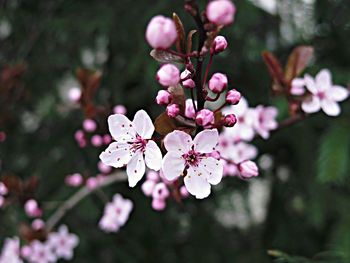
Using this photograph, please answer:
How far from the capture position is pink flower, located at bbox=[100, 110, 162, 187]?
2.70 ft

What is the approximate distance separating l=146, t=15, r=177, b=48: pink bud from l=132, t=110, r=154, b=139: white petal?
0.14 metres

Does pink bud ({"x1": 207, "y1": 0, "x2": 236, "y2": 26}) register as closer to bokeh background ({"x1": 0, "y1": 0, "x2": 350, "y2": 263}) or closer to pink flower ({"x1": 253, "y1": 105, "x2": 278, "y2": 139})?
pink flower ({"x1": 253, "y1": 105, "x2": 278, "y2": 139})

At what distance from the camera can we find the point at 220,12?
0.72 metres

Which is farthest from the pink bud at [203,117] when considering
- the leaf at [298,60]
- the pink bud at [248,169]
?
the leaf at [298,60]

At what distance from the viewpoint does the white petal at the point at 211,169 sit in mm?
812

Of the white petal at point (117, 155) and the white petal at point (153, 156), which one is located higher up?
the white petal at point (153, 156)

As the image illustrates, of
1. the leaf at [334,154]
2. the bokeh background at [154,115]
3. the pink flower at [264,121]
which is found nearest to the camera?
the pink flower at [264,121]

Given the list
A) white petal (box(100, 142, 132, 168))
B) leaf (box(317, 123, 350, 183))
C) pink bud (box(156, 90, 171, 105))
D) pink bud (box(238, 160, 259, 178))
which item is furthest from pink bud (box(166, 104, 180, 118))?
leaf (box(317, 123, 350, 183))

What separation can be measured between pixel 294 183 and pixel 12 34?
54.0 inches

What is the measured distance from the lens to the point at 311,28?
1931 mm

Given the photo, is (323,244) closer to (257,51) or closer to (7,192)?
(257,51)

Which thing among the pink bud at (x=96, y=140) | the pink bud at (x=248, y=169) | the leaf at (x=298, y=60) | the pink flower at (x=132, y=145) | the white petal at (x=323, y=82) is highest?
the pink flower at (x=132, y=145)

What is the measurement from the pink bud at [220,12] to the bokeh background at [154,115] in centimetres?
84

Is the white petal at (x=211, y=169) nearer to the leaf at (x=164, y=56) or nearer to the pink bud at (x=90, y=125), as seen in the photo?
the leaf at (x=164, y=56)
